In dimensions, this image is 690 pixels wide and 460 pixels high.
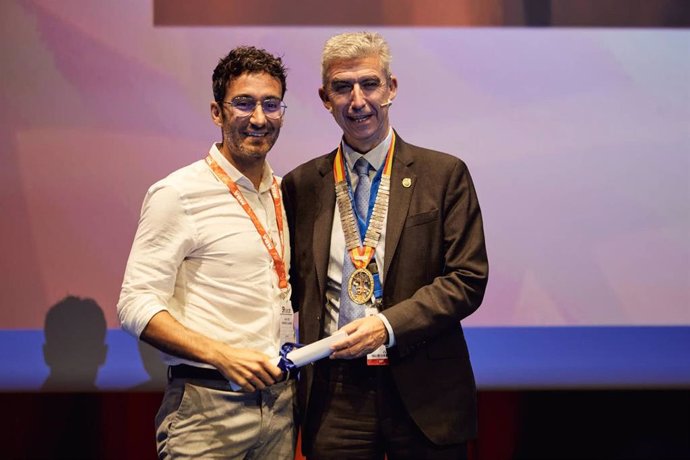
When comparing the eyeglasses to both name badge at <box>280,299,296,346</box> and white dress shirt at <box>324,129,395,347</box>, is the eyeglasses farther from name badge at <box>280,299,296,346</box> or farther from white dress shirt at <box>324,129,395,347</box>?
name badge at <box>280,299,296,346</box>

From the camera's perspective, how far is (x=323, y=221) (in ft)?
8.34

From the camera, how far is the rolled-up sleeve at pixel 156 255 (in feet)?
7.38

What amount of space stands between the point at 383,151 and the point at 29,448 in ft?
7.84

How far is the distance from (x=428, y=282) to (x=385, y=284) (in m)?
0.13

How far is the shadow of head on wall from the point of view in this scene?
399 centimetres

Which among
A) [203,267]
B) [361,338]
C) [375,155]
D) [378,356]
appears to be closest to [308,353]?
[361,338]

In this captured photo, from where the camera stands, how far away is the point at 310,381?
8.16ft

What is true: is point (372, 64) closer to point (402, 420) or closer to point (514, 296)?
point (402, 420)

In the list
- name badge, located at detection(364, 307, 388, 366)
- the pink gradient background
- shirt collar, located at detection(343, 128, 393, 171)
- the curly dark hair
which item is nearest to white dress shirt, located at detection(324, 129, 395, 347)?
shirt collar, located at detection(343, 128, 393, 171)

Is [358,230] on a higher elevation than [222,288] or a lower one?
higher

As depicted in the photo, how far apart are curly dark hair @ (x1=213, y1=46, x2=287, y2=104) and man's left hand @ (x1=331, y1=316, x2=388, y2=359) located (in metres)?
0.78

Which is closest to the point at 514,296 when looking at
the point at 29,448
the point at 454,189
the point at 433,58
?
the point at 433,58

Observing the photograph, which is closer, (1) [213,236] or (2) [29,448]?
(1) [213,236]

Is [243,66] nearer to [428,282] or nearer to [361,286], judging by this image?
[361,286]
